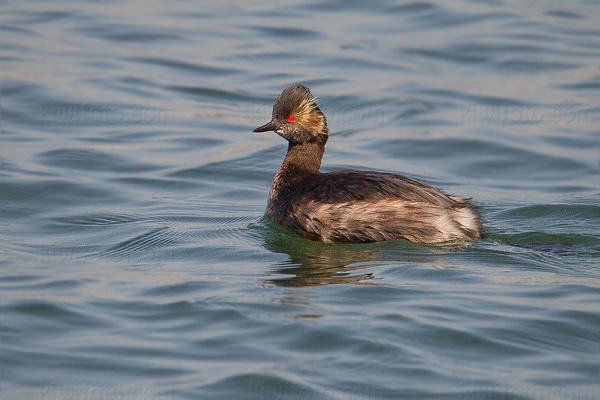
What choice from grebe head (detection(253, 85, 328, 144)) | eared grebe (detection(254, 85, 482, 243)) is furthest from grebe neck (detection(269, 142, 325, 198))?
eared grebe (detection(254, 85, 482, 243))

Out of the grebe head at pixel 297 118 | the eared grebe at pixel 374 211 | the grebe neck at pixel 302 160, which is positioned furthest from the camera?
the grebe neck at pixel 302 160

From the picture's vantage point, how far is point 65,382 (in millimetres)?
5613

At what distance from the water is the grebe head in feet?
2.76

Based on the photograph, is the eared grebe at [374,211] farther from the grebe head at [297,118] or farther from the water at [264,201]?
the grebe head at [297,118]

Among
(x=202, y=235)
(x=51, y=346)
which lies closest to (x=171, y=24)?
(x=202, y=235)

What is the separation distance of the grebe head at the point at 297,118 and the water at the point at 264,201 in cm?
84

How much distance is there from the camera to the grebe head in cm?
876

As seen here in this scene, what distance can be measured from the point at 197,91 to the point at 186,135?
5.29 feet

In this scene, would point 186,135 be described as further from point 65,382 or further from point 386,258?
point 65,382

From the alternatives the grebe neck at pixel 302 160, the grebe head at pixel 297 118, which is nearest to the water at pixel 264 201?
the grebe neck at pixel 302 160

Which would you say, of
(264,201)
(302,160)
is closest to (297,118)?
(302,160)

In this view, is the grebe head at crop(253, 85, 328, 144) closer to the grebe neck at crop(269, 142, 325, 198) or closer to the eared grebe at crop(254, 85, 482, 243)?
the grebe neck at crop(269, 142, 325, 198)

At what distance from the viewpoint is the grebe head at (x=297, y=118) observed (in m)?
8.76

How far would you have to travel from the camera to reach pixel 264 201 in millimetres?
9883
